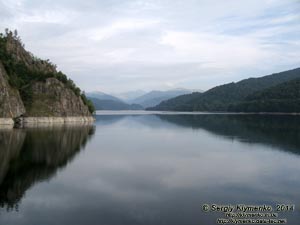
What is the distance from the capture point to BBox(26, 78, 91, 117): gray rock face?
144250 millimetres

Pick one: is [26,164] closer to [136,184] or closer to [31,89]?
[136,184]

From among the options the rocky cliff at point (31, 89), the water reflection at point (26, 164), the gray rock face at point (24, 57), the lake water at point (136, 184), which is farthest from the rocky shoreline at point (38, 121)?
the lake water at point (136, 184)

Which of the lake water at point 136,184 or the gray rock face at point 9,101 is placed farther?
the gray rock face at point 9,101

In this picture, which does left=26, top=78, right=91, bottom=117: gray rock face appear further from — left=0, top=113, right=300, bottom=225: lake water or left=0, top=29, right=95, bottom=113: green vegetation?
left=0, top=113, right=300, bottom=225: lake water

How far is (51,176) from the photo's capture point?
1644 inches

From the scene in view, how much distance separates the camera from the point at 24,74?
529ft

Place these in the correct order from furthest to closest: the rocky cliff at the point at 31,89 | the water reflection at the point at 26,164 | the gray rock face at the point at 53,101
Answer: the gray rock face at the point at 53,101 < the rocky cliff at the point at 31,89 < the water reflection at the point at 26,164

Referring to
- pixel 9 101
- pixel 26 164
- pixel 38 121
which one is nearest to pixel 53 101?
pixel 38 121

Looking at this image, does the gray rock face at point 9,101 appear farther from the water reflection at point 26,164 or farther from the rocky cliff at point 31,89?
the water reflection at point 26,164

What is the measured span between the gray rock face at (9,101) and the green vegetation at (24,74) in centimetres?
693

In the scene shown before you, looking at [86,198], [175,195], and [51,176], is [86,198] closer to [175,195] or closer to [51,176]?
[175,195]

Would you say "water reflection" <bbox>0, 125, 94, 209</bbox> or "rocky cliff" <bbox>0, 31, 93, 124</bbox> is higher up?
"rocky cliff" <bbox>0, 31, 93, 124</bbox>

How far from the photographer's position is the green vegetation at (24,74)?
14536cm

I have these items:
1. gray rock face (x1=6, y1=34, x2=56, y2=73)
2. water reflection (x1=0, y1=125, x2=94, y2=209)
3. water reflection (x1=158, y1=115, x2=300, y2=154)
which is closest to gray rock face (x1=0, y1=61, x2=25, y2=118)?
gray rock face (x1=6, y1=34, x2=56, y2=73)
